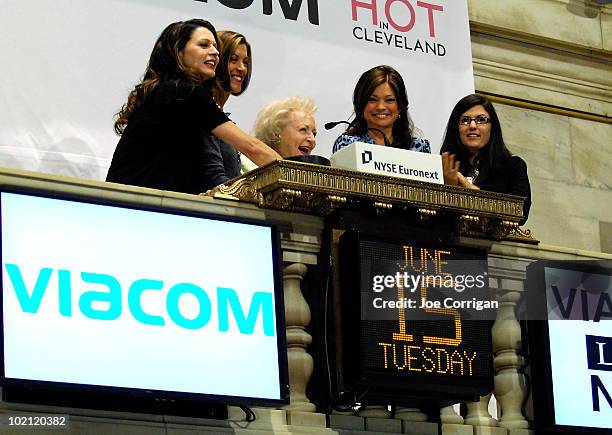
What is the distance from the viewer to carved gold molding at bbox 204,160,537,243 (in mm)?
8781

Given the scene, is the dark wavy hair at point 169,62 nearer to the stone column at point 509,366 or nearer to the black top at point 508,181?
the black top at point 508,181

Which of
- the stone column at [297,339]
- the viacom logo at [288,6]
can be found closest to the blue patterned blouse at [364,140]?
the stone column at [297,339]

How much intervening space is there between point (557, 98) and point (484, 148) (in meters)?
4.93

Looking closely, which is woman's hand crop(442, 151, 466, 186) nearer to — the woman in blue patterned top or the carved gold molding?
the carved gold molding

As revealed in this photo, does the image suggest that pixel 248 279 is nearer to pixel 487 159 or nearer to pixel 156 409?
pixel 156 409

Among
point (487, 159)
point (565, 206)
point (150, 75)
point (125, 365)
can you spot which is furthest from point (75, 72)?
point (565, 206)

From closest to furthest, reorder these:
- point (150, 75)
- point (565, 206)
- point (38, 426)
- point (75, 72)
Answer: point (38, 426) < point (150, 75) < point (75, 72) < point (565, 206)

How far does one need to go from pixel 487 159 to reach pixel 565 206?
15.1 ft

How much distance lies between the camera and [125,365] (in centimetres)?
796

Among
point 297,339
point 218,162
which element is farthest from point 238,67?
point 297,339

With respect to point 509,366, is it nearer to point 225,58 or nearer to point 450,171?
point 450,171

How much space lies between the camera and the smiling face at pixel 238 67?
10297 millimetres

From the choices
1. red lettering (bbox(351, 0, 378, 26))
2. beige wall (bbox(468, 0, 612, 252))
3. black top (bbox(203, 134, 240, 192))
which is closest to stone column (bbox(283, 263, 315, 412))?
black top (bbox(203, 134, 240, 192))

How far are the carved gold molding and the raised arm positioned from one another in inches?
5.4
